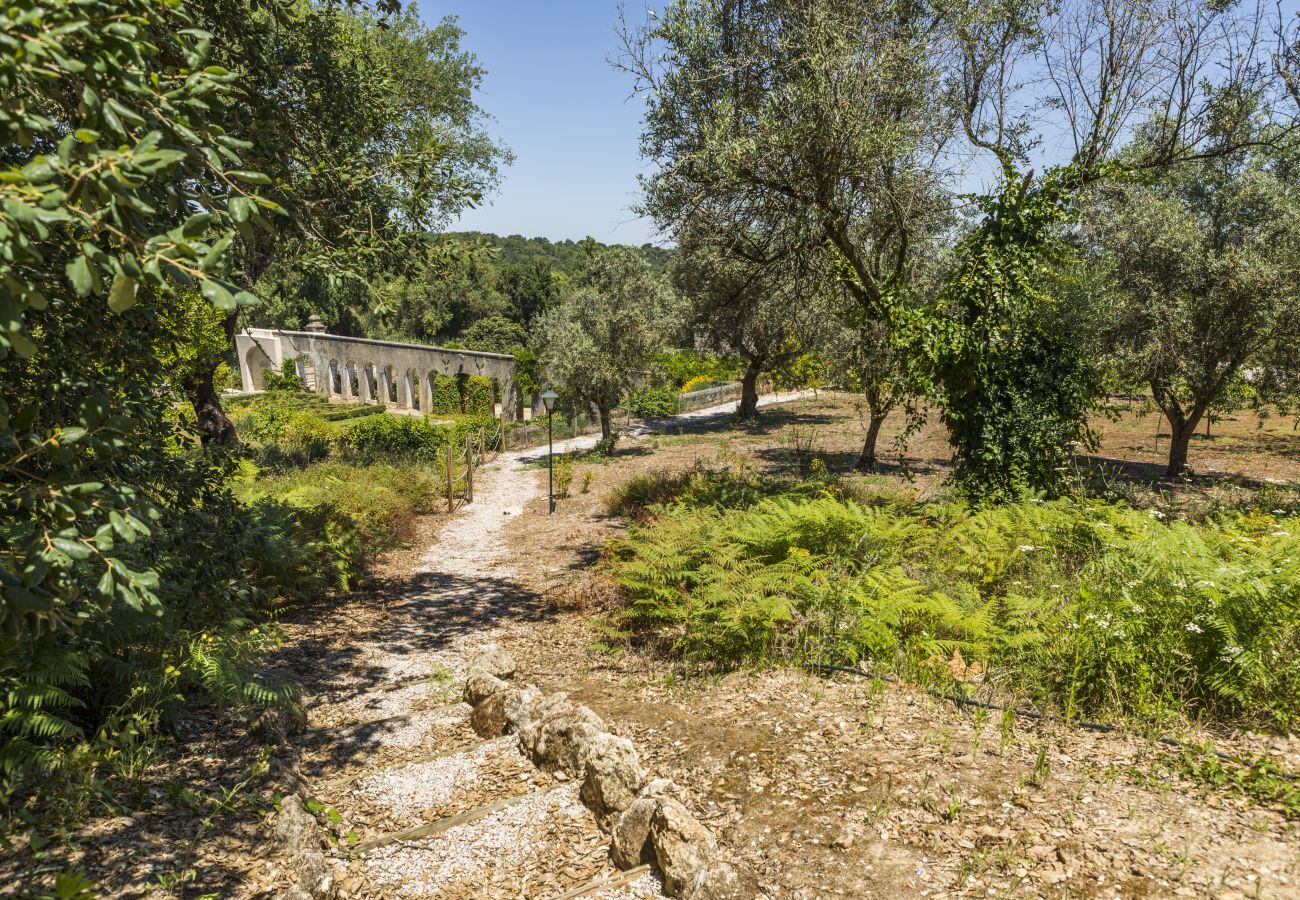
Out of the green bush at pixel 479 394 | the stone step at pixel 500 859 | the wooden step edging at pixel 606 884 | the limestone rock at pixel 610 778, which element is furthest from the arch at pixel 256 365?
the wooden step edging at pixel 606 884

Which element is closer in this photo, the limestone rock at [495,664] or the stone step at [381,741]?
the stone step at [381,741]

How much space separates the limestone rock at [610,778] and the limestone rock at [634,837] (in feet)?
0.90

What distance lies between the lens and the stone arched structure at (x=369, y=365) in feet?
105

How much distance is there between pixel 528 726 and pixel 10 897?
317 centimetres

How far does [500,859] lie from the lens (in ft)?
13.7

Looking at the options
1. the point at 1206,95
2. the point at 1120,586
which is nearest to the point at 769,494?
the point at 1120,586

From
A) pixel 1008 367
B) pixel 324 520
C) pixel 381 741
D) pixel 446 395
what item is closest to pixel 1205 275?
pixel 1008 367

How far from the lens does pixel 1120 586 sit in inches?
207

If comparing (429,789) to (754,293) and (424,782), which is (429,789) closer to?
(424,782)

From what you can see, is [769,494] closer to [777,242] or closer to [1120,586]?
[777,242]

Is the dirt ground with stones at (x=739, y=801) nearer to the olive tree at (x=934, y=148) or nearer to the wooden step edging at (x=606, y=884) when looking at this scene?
the wooden step edging at (x=606, y=884)

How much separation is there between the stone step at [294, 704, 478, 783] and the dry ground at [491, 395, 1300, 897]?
123 cm

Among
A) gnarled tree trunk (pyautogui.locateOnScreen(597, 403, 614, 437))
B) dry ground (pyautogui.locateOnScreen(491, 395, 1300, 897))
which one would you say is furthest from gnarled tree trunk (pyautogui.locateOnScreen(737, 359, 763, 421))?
dry ground (pyautogui.locateOnScreen(491, 395, 1300, 897))

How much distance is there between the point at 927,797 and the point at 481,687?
401cm
